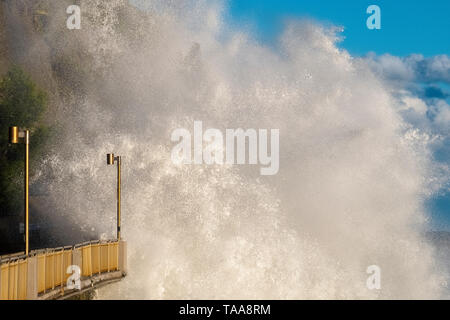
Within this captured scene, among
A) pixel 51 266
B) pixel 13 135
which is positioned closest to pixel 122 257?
pixel 51 266

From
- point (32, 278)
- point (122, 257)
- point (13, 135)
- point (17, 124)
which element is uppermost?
point (17, 124)

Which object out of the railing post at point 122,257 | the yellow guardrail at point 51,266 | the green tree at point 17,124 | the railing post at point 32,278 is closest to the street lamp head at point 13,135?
the yellow guardrail at point 51,266

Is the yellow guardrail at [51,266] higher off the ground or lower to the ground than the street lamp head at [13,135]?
lower

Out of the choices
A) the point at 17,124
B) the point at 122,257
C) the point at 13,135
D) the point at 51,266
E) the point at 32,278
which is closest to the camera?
the point at 32,278

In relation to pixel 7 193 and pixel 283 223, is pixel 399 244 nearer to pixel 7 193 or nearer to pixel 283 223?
pixel 283 223

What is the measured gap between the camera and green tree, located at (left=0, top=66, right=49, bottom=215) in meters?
36.6

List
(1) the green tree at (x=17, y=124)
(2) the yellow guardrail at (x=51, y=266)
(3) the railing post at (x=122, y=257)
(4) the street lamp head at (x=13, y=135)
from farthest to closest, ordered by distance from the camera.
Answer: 1. (1) the green tree at (x=17, y=124)
2. (3) the railing post at (x=122, y=257)
3. (4) the street lamp head at (x=13, y=135)
4. (2) the yellow guardrail at (x=51, y=266)

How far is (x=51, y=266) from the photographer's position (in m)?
16.3

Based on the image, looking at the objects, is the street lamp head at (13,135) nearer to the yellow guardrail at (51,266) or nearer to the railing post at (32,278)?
the yellow guardrail at (51,266)

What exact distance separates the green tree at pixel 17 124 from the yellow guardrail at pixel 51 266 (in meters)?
16.9

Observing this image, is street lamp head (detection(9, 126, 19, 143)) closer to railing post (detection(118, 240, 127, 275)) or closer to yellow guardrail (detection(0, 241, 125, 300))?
yellow guardrail (detection(0, 241, 125, 300))

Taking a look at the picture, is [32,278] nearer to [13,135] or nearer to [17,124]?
[13,135]

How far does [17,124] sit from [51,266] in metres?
25.3

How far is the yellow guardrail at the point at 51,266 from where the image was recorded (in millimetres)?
13680
